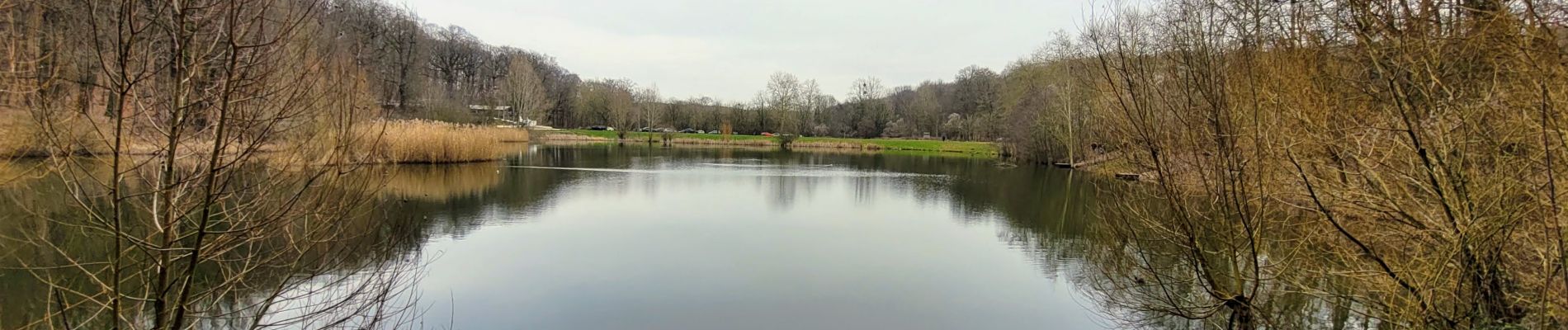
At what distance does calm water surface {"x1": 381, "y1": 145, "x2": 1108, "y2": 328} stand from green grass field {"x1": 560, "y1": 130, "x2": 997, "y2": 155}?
21935mm

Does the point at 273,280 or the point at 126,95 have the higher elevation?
the point at 126,95

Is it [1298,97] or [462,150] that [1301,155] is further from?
[462,150]

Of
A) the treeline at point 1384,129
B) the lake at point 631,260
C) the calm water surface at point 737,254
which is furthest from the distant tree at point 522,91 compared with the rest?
the treeline at point 1384,129

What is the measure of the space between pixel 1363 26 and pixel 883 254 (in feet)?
17.1

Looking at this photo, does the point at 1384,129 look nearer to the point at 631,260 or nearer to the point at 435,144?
the point at 631,260

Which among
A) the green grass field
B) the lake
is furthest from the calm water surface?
the green grass field

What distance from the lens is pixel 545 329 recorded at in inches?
205

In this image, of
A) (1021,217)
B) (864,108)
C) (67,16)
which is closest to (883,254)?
(1021,217)

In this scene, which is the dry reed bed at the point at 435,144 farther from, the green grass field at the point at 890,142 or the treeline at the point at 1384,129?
the green grass field at the point at 890,142

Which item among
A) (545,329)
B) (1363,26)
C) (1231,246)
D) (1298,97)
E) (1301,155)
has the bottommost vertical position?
(545,329)

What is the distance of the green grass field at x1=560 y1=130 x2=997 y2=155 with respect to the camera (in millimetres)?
37781

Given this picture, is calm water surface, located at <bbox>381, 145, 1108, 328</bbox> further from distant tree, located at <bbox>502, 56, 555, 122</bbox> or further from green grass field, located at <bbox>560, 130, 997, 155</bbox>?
distant tree, located at <bbox>502, 56, 555, 122</bbox>

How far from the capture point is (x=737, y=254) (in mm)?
7996

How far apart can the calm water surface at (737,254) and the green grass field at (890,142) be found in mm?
21935
